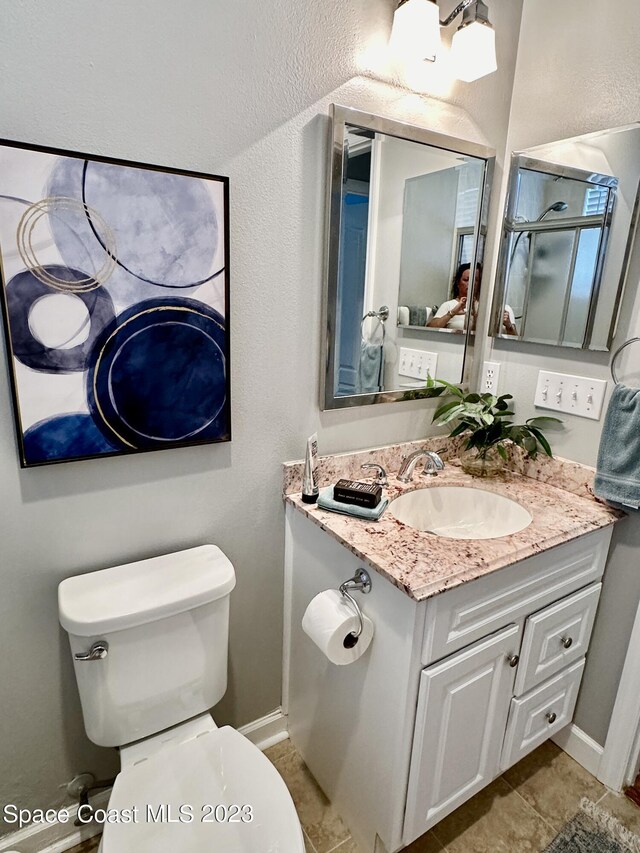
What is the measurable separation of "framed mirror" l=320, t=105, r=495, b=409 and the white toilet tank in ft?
2.02

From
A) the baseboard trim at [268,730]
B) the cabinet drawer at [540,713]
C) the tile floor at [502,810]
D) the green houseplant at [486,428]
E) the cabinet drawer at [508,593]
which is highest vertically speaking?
the green houseplant at [486,428]

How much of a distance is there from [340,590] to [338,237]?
0.91 meters

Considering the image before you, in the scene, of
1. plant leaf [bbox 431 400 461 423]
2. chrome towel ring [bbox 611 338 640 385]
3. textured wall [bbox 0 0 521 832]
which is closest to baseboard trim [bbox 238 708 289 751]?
textured wall [bbox 0 0 521 832]

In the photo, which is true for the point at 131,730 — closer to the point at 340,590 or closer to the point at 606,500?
the point at 340,590

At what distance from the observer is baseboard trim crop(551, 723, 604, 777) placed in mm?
1546

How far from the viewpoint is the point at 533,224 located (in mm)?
1533

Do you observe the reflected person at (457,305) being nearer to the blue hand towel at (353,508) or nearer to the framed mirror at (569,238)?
the framed mirror at (569,238)

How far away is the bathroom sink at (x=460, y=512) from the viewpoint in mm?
1495

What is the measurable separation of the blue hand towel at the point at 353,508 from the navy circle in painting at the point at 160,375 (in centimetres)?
34

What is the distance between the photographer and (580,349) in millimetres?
1467

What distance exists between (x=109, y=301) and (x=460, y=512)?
1159mm

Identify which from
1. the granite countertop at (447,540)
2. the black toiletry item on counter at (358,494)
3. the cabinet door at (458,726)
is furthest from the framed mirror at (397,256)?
the cabinet door at (458,726)

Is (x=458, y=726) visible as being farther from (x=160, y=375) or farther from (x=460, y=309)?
(x=460, y=309)

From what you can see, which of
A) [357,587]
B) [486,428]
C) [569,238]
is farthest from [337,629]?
[569,238]
